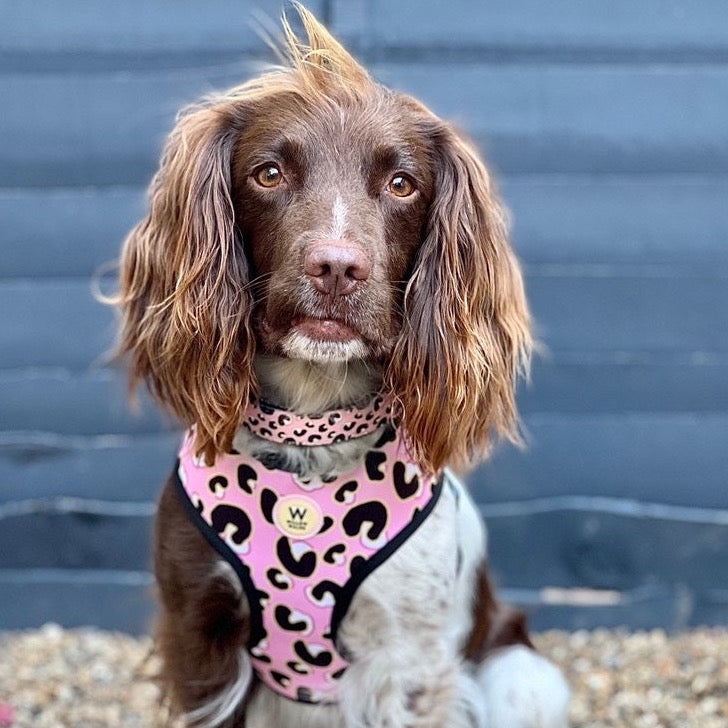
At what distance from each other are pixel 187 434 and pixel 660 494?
178 cm

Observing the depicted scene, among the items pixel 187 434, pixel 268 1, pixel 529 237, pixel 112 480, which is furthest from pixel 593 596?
pixel 268 1

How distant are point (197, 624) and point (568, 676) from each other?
1425 mm

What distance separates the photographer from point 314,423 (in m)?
2.30

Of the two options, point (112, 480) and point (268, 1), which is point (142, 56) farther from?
point (112, 480)

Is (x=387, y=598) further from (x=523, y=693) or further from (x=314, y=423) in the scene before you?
(x=523, y=693)

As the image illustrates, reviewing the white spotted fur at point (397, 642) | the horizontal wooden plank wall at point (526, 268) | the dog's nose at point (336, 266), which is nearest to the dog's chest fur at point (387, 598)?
the white spotted fur at point (397, 642)

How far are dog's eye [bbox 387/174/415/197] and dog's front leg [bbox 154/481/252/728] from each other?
745mm

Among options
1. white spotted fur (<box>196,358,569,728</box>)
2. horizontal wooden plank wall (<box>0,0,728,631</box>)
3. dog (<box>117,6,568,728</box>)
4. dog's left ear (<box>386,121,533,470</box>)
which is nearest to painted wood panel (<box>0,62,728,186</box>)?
horizontal wooden plank wall (<box>0,0,728,631</box>)

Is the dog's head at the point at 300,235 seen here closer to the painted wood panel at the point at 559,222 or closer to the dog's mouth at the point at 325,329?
the dog's mouth at the point at 325,329

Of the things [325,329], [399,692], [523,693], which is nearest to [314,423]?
[325,329]

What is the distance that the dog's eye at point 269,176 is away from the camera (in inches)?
84.6

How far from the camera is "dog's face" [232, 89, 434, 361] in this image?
2.01 meters

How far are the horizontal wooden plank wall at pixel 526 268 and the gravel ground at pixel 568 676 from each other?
3.8 inches

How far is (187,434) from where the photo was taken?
2.43 metres
